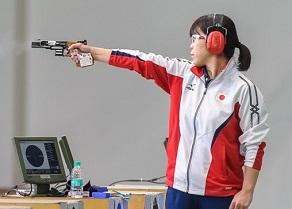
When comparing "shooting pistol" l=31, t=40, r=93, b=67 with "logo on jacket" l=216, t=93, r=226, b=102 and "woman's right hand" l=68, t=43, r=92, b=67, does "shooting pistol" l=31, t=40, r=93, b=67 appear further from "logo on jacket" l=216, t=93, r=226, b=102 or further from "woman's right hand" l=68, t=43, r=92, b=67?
"logo on jacket" l=216, t=93, r=226, b=102

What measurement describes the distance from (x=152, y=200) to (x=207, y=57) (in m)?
1.41

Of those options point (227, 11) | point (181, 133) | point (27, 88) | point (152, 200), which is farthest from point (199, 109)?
point (27, 88)

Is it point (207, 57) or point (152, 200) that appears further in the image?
point (152, 200)

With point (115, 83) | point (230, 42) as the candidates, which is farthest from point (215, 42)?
point (115, 83)

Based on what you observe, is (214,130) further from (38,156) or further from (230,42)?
(38,156)

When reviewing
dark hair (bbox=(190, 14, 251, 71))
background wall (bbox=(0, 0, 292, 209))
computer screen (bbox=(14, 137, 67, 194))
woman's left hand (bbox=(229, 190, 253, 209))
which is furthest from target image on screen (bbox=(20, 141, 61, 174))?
background wall (bbox=(0, 0, 292, 209))

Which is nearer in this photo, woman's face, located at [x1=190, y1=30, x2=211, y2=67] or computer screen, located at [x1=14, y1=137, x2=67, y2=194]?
woman's face, located at [x1=190, y1=30, x2=211, y2=67]

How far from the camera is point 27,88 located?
588 centimetres

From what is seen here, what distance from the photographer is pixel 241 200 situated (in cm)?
265

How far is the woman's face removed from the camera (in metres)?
2.82

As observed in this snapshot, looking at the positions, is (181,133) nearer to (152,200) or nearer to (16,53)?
(152,200)

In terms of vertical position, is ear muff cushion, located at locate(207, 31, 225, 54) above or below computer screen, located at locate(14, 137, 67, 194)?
above

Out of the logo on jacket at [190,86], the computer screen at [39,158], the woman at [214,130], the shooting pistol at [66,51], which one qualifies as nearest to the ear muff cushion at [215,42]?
the woman at [214,130]

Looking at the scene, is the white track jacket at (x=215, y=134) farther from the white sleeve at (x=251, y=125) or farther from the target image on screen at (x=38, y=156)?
the target image on screen at (x=38, y=156)
